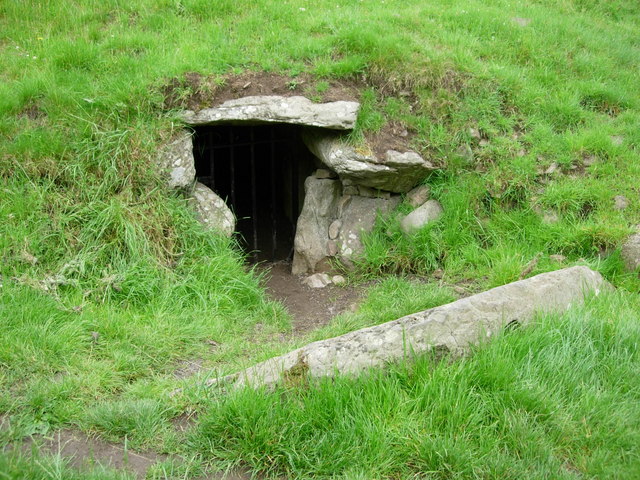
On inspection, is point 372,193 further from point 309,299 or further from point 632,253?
point 632,253

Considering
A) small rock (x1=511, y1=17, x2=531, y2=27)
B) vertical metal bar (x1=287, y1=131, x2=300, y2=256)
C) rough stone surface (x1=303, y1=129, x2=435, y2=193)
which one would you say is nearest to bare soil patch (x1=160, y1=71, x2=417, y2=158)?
rough stone surface (x1=303, y1=129, x2=435, y2=193)

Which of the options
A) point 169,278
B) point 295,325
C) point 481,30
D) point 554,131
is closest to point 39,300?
point 169,278

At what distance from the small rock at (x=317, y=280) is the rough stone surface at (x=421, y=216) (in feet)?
3.28

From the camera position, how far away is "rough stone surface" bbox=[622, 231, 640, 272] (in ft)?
18.5

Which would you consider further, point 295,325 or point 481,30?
point 481,30

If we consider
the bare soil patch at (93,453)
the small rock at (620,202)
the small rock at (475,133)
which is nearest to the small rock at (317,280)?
the small rock at (475,133)

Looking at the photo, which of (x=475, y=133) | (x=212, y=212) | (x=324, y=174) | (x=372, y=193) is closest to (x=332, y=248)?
(x=372, y=193)

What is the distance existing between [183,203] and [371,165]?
2.02 meters

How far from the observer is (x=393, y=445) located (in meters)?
3.28

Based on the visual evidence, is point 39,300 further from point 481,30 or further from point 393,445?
point 481,30

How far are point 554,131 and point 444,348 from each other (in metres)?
4.48

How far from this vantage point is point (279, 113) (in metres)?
6.66

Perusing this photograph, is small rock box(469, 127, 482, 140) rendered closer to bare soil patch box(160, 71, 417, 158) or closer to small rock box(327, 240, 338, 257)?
bare soil patch box(160, 71, 417, 158)

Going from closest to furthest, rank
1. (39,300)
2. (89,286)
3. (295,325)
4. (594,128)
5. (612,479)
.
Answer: (612,479)
(39,300)
(89,286)
(295,325)
(594,128)
